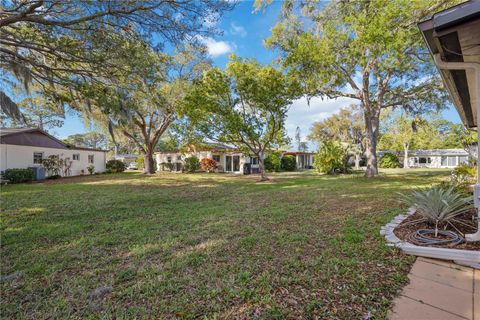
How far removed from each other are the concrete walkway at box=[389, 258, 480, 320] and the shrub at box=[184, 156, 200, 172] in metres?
21.3

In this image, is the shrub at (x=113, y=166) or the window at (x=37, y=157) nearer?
the window at (x=37, y=157)

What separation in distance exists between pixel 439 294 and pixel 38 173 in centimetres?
1978

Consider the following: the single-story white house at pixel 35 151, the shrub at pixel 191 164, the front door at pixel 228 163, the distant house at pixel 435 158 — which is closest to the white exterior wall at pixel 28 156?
the single-story white house at pixel 35 151

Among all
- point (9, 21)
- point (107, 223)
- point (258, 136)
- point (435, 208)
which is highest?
point (9, 21)

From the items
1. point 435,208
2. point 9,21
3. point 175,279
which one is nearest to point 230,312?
point 175,279

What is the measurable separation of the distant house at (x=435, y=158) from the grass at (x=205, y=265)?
34.8 meters

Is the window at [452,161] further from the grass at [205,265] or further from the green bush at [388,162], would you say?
the grass at [205,265]

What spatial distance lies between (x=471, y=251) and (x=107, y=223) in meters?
6.30

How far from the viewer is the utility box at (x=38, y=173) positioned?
14822 mm

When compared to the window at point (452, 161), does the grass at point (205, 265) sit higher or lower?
lower

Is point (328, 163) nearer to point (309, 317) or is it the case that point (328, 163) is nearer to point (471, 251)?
point (471, 251)

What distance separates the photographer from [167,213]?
244 inches

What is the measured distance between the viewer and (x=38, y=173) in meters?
15.1

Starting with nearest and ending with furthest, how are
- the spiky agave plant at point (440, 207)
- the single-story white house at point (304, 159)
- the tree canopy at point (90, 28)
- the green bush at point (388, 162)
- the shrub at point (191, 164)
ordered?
the spiky agave plant at point (440, 207) → the tree canopy at point (90, 28) → the shrub at point (191, 164) → the single-story white house at point (304, 159) → the green bush at point (388, 162)
